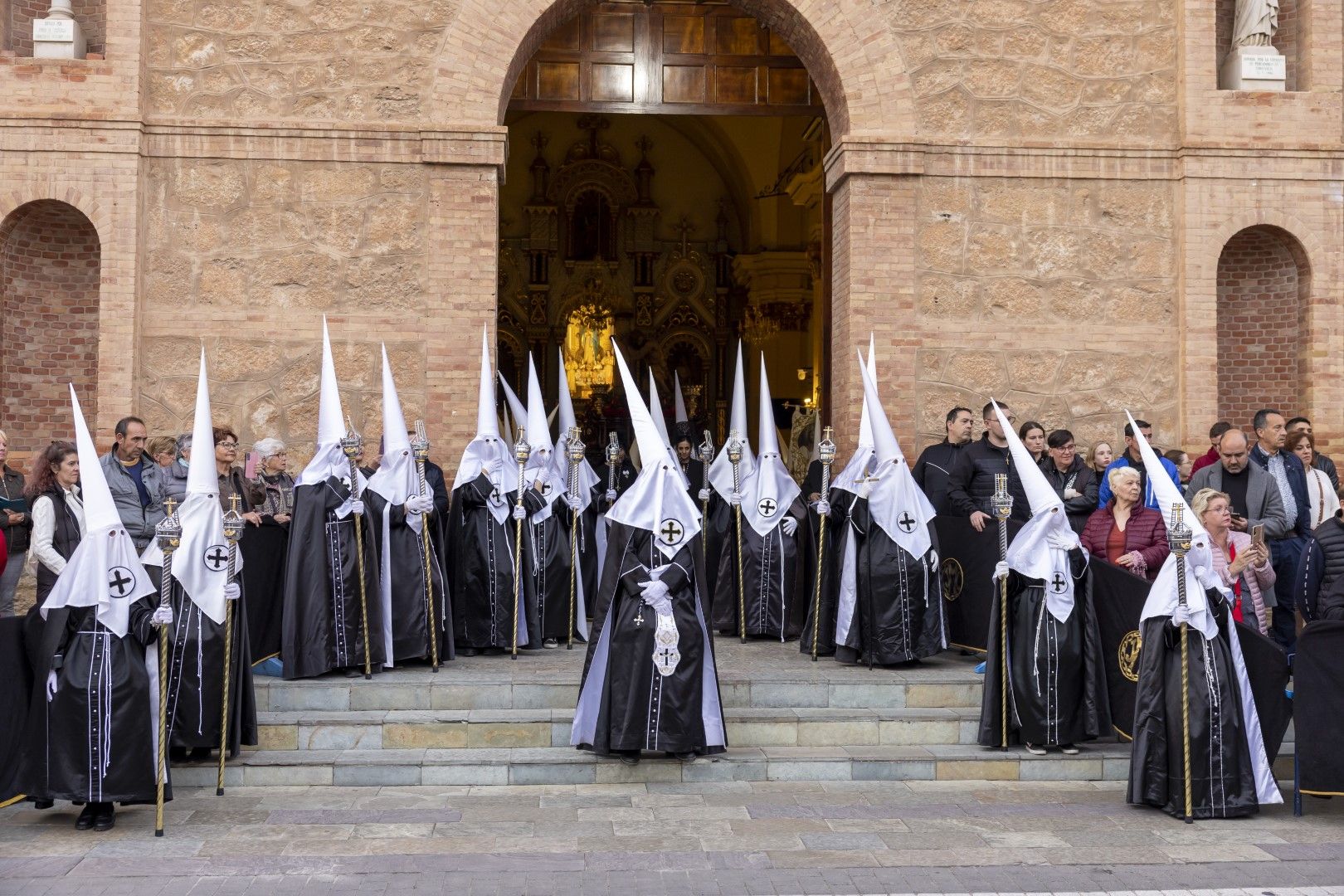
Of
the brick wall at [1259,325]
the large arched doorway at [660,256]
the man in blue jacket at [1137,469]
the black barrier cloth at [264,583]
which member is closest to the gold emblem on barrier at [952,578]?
the man in blue jacket at [1137,469]

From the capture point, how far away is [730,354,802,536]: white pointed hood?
39.9 ft

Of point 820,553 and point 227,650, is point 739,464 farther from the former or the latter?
point 227,650

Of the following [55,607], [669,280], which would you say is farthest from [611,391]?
[55,607]

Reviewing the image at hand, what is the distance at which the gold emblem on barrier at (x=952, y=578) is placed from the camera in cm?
1100

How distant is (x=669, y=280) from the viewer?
2783 cm

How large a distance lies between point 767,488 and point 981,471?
1.91 m

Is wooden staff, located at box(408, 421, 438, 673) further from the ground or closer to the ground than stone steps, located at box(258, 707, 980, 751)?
further from the ground

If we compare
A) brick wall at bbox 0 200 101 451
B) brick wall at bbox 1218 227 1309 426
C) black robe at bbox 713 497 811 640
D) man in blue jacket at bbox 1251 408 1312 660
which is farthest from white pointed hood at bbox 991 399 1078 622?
brick wall at bbox 0 200 101 451

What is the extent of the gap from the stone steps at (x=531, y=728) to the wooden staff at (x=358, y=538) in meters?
0.60

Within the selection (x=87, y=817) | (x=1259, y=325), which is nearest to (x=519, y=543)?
(x=87, y=817)

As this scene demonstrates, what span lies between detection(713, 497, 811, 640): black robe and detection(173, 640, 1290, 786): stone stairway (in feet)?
5.89

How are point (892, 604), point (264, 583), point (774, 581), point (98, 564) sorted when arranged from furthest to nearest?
point (774, 581), point (892, 604), point (264, 583), point (98, 564)

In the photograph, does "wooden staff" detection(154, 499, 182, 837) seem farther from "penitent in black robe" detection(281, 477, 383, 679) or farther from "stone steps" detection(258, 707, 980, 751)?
"penitent in black robe" detection(281, 477, 383, 679)

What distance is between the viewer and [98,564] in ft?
24.3
